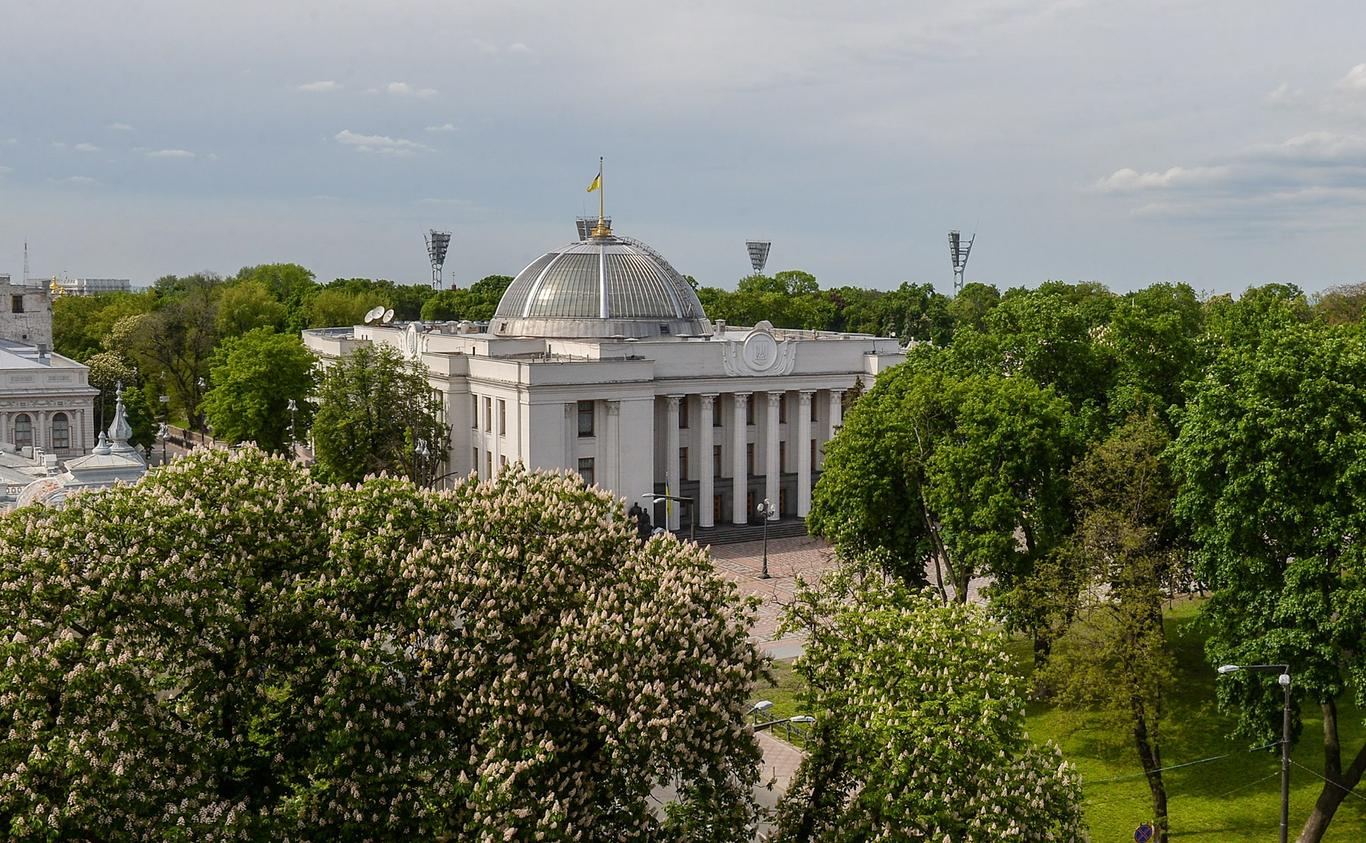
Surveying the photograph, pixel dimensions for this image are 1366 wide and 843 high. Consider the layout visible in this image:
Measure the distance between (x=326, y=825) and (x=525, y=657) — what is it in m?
3.65

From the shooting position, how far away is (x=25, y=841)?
17.2 m

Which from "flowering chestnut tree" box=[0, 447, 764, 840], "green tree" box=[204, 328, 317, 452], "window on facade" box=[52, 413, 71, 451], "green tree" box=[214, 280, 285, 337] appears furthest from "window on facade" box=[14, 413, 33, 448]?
"flowering chestnut tree" box=[0, 447, 764, 840]

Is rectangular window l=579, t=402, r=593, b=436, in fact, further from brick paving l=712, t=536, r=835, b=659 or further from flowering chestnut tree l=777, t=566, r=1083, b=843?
flowering chestnut tree l=777, t=566, r=1083, b=843

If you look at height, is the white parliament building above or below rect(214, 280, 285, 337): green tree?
below

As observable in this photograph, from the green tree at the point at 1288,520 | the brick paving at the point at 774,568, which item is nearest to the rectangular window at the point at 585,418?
the brick paving at the point at 774,568

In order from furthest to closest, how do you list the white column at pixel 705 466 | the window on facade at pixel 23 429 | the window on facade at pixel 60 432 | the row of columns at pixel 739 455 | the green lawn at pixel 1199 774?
the window on facade at pixel 60 432
the window on facade at pixel 23 429
the white column at pixel 705 466
the row of columns at pixel 739 455
the green lawn at pixel 1199 774

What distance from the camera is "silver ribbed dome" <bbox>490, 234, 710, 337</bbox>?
230ft

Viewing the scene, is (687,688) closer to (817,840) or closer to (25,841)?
(817,840)

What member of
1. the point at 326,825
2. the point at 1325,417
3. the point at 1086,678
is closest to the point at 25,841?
the point at 326,825

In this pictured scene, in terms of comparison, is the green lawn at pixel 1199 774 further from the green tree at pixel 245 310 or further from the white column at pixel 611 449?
the green tree at pixel 245 310

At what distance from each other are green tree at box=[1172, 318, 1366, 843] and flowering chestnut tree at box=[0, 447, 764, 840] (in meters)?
13.5

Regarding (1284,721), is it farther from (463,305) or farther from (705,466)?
(463,305)

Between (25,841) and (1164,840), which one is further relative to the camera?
(1164,840)

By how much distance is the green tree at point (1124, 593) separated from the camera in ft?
95.5
